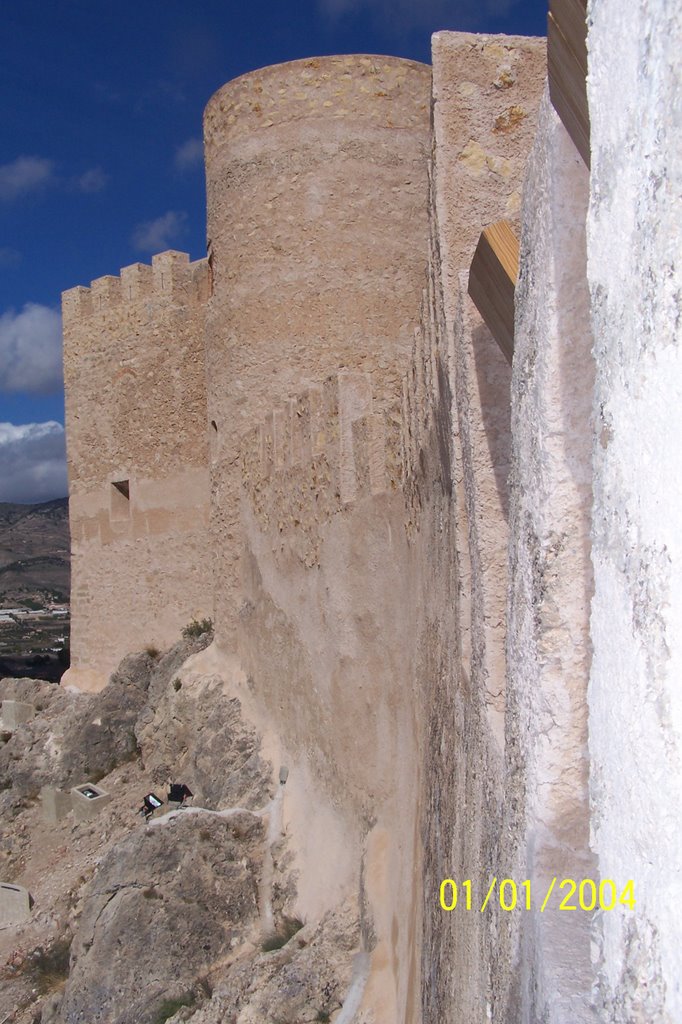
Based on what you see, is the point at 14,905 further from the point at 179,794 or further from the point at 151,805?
the point at 179,794

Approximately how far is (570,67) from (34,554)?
147ft

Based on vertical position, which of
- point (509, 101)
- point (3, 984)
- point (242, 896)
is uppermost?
point (509, 101)

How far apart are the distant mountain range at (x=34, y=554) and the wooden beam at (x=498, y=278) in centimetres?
3810

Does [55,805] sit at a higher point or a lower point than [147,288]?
lower

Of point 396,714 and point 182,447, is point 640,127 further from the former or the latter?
point 182,447

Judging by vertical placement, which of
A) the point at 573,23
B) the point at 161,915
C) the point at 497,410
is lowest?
the point at 161,915

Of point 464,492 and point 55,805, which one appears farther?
point 55,805

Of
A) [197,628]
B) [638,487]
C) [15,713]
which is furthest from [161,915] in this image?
[638,487]

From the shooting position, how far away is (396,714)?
14.3 feet

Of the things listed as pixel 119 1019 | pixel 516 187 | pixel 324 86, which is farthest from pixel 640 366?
pixel 324 86

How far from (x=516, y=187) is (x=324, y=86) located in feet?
15.8

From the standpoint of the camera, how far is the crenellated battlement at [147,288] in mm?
9781

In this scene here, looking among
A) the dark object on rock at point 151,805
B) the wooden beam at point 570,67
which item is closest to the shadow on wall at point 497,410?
the wooden beam at point 570,67

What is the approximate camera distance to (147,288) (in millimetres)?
10211
